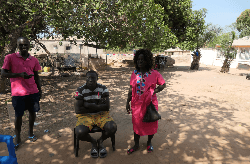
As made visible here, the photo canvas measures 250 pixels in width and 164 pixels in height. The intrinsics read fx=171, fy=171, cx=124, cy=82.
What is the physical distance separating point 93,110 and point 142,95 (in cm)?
89

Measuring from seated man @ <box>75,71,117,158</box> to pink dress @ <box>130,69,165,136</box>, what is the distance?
429 mm

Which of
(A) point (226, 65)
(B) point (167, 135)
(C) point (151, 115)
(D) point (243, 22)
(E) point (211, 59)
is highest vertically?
(D) point (243, 22)

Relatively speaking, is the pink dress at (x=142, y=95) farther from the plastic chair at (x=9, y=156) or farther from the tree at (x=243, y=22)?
the tree at (x=243, y=22)

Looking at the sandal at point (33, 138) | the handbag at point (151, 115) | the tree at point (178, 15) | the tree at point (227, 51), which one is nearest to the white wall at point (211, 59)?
the tree at point (227, 51)

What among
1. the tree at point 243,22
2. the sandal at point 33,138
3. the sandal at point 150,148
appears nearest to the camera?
the sandal at point 150,148

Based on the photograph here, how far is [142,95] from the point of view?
2791 millimetres

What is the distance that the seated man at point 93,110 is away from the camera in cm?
285

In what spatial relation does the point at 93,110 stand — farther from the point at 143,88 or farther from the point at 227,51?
the point at 227,51

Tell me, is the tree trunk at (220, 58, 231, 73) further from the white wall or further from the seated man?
the seated man

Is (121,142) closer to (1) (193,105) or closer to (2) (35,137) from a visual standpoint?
(2) (35,137)

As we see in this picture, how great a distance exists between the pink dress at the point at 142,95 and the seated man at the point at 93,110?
43 cm

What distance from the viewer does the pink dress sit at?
279cm

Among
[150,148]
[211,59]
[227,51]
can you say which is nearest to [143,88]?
[150,148]

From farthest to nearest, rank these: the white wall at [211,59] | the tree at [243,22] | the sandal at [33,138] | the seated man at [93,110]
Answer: the tree at [243,22] → the white wall at [211,59] → the sandal at [33,138] → the seated man at [93,110]
